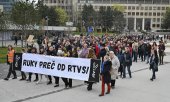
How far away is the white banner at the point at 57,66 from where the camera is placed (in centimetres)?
1622

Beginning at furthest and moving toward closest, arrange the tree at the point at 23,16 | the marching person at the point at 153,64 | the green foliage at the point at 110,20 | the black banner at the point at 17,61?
1. the green foliage at the point at 110,20
2. the tree at the point at 23,16
3. the marching person at the point at 153,64
4. the black banner at the point at 17,61

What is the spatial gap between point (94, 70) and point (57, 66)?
2.09 meters

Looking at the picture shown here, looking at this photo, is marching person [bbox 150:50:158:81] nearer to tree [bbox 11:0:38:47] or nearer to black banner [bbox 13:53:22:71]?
black banner [bbox 13:53:22:71]

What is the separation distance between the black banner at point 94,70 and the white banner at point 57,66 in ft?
0.52

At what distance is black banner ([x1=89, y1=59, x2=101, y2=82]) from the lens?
15758mm

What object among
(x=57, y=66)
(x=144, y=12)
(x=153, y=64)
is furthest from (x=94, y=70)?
(x=144, y=12)

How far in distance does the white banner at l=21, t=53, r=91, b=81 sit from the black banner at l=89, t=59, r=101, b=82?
0.16 meters

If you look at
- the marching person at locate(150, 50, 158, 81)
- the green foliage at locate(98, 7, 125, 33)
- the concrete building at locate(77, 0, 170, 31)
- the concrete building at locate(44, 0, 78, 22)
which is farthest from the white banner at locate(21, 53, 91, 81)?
the concrete building at locate(77, 0, 170, 31)

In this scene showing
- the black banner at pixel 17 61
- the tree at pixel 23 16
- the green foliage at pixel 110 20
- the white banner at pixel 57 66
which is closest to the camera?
the white banner at pixel 57 66

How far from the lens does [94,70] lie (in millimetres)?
15805

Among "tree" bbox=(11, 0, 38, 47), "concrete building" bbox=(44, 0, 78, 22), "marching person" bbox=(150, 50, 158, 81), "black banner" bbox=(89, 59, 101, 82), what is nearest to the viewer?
"black banner" bbox=(89, 59, 101, 82)

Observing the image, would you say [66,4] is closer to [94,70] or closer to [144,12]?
[144,12]

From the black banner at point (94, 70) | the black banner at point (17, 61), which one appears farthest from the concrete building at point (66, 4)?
the black banner at point (94, 70)

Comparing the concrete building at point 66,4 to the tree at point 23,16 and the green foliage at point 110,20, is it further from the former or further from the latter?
the tree at point 23,16
